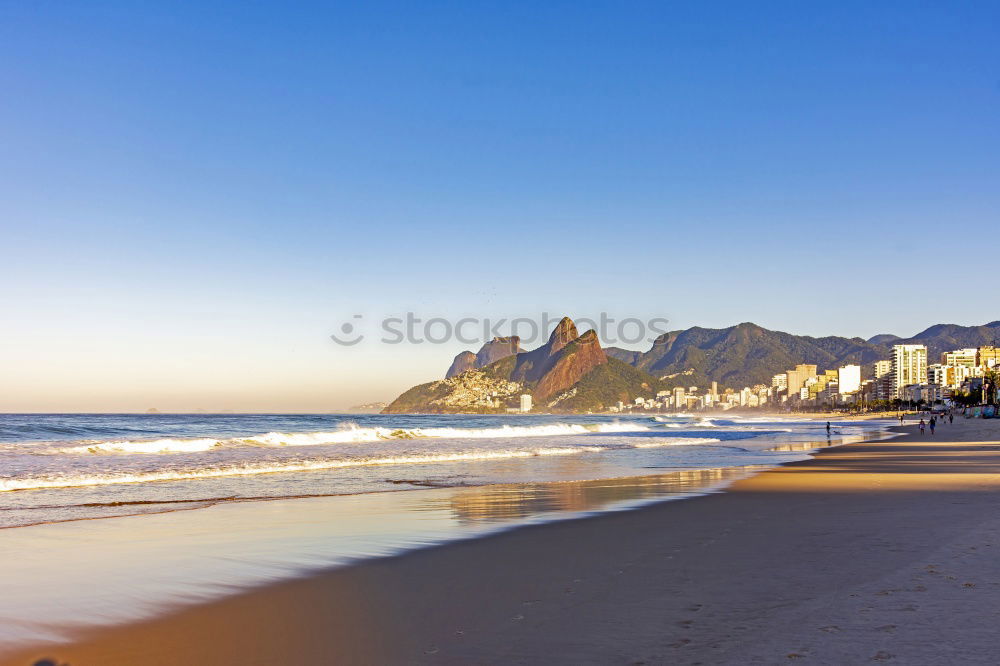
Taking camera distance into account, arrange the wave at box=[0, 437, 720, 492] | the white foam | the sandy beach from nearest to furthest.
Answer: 1. the sandy beach
2. the wave at box=[0, 437, 720, 492]
3. the white foam

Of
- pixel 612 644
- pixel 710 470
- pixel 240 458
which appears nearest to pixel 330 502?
pixel 612 644

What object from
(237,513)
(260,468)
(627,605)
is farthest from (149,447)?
(627,605)

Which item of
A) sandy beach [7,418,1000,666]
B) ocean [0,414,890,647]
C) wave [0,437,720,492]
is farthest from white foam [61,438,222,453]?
sandy beach [7,418,1000,666]

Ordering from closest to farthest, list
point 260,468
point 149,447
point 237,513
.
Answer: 1. point 237,513
2. point 260,468
3. point 149,447

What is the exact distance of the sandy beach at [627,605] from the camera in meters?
5.61

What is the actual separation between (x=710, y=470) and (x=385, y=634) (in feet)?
72.8

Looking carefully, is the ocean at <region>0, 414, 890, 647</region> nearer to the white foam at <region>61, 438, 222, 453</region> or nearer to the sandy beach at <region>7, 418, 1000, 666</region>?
the sandy beach at <region>7, 418, 1000, 666</region>

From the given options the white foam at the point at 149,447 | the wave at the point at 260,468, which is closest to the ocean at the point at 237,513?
the wave at the point at 260,468

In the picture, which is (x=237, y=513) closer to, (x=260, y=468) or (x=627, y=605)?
(x=627, y=605)

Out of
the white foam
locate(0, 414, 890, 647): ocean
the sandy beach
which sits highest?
the sandy beach

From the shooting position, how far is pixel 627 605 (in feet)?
22.8

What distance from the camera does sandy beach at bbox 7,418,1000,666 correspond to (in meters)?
5.61

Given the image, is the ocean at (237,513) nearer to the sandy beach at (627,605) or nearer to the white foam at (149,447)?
the sandy beach at (627,605)

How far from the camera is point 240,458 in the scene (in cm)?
3266
